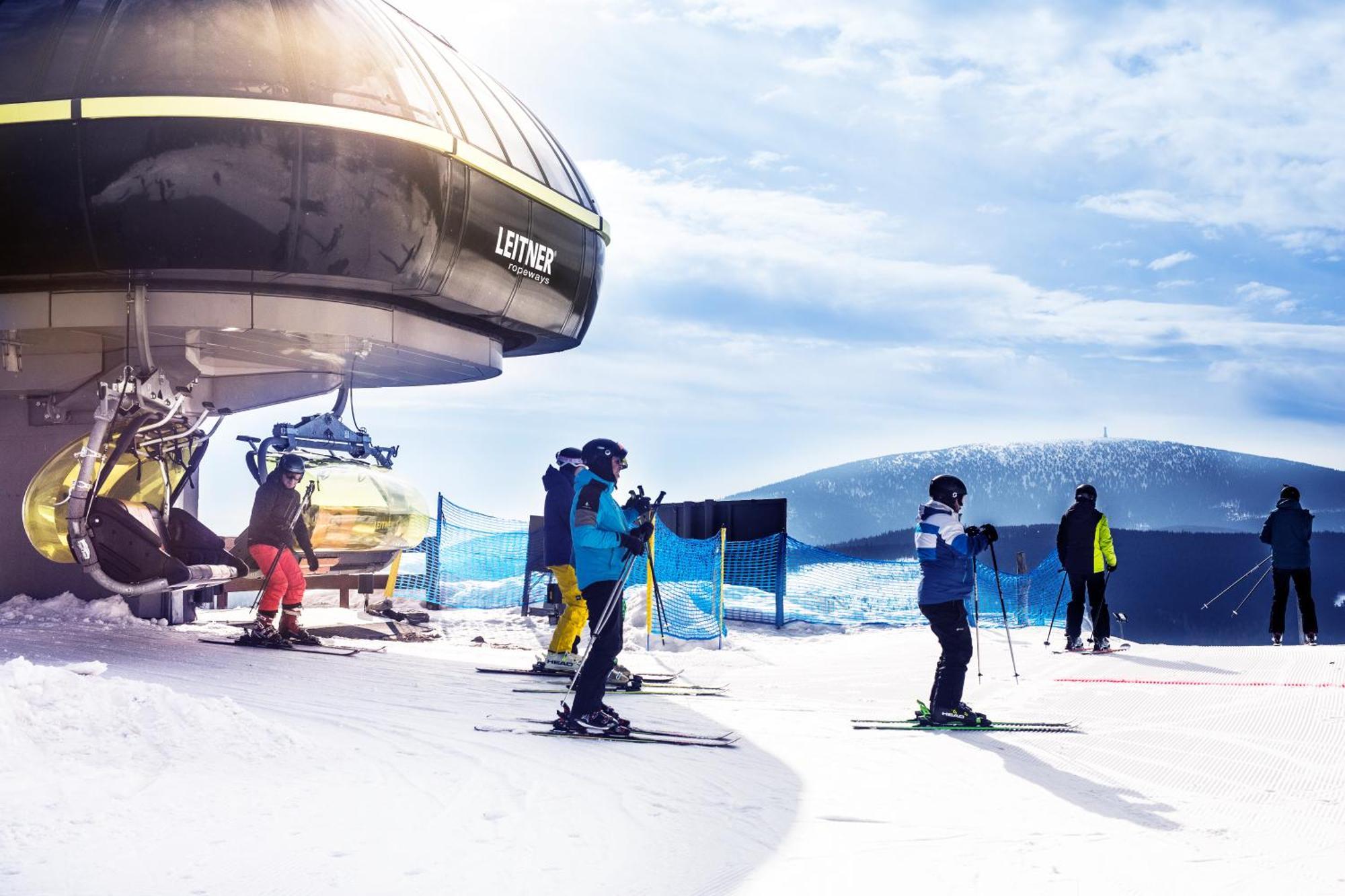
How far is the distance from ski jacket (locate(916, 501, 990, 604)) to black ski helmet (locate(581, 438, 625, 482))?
7.50ft

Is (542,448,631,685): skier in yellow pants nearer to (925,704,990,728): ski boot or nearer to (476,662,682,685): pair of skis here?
(476,662,682,685): pair of skis

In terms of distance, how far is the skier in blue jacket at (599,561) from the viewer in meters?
8.00

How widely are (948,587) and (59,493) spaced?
11076 mm

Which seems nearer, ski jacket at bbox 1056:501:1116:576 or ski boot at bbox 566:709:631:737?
ski boot at bbox 566:709:631:737

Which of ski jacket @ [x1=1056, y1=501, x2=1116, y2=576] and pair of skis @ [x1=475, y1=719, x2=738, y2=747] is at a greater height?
ski jacket @ [x1=1056, y1=501, x2=1116, y2=576]

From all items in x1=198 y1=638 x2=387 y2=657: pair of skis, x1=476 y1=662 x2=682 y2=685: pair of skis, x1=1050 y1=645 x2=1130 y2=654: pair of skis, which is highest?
x1=1050 y1=645 x2=1130 y2=654: pair of skis

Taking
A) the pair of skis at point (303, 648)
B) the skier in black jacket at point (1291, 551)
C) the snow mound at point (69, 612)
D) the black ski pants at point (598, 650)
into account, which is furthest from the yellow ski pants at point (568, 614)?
the skier in black jacket at point (1291, 551)

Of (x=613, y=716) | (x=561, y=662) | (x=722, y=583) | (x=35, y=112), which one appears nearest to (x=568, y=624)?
(x=561, y=662)

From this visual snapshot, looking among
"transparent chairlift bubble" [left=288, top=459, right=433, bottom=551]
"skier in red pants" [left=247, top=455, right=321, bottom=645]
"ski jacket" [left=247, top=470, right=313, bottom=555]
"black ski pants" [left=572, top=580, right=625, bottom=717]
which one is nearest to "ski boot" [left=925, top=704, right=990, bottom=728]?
"black ski pants" [left=572, top=580, right=625, bottom=717]

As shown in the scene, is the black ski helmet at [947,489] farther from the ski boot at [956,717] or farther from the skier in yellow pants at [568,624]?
the skier in yellow pants at [568,624]

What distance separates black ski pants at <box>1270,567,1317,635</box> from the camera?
15297 mm

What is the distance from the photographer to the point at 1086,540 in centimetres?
1439

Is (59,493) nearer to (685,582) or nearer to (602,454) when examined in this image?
(685,582)

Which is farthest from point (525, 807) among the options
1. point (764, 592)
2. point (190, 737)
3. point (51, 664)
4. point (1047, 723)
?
point (764, 592)
